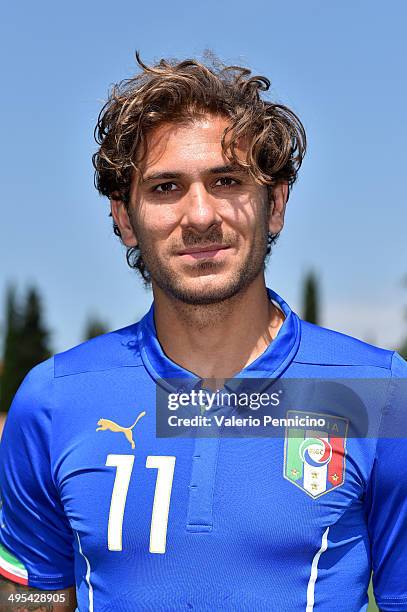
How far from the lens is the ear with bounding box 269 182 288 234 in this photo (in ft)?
12.8

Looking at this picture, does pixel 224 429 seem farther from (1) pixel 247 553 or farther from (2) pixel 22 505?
(2) pixel 22 505

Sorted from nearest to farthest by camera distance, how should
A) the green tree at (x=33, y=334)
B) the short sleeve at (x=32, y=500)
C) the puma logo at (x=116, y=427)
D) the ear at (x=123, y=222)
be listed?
the puma logo at (x=116, y=427), the short sleeve at (x=32, y=500), the ear at (x=123, y=222), the green tree at (x=33, y=334)

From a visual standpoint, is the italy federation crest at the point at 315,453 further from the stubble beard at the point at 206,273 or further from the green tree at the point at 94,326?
the green tree at the point at 94,326

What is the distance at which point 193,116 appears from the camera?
11.9 ft

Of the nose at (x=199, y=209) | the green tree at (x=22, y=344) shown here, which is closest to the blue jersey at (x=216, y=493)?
the nose at (x=199, y=209)

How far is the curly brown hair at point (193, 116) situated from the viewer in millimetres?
3650

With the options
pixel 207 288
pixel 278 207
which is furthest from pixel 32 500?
pixel 278 207

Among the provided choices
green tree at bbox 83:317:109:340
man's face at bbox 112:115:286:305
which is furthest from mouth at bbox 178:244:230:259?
green tree at bbox 83:317:109:340

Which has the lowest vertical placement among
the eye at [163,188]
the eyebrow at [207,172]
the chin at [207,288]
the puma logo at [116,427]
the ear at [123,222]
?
the puma logo at [116,427]

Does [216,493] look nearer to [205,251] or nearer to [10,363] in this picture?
[205,251]

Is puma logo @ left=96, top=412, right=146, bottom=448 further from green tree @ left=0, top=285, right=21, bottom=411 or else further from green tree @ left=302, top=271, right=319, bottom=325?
green tree @ left=302, top=271, right=319, bottom=325

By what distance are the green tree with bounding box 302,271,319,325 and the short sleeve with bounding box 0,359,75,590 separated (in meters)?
65.5

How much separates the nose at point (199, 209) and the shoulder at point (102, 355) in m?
0.66

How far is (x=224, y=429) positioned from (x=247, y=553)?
469mm
